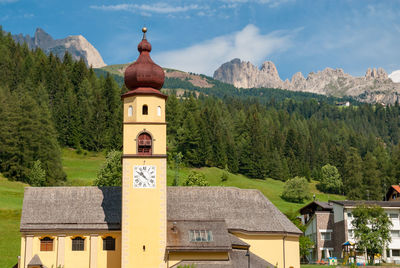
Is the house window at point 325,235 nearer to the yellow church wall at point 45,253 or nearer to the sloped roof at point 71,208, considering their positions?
the sloped roof at point 71,208

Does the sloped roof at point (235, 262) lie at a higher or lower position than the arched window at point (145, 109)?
lower

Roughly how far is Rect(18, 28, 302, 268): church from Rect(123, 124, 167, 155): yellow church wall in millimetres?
82

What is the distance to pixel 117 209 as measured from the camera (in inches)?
1964

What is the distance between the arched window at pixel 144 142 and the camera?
45094 mm

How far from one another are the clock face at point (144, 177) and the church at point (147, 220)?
81 millimetres

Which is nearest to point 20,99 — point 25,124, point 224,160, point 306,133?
point 25,124

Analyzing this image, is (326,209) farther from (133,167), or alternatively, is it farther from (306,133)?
(306,133)

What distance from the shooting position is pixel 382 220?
61344 millimetres

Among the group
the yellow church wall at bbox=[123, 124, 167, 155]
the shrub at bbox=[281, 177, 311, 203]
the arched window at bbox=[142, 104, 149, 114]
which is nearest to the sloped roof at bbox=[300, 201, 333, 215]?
the shrub at bbox=[281, 177, 311, 203]

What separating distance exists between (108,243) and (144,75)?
49.4 ft

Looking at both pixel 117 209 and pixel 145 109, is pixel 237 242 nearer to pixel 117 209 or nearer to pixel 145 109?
pixel 117 209

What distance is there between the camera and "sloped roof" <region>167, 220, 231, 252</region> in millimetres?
44594

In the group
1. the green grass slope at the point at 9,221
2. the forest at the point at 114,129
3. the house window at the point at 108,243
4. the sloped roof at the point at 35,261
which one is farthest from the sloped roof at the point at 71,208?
the forest at the point at 114,129

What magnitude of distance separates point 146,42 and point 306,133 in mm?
154703
